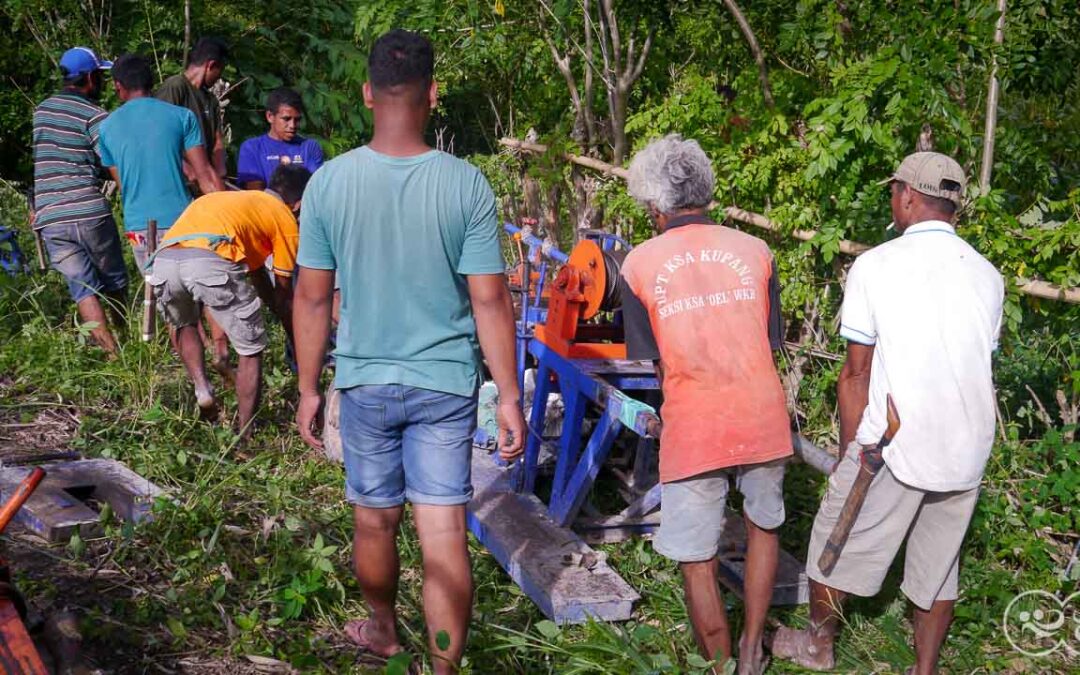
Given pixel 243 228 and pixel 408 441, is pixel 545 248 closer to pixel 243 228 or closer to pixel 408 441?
pixel 243 228

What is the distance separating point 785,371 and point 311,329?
130 inches

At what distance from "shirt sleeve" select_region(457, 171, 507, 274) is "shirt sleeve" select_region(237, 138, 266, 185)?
166 inches

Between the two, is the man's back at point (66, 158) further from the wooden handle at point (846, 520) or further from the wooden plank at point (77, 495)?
the wooden handle at point (846, 520)

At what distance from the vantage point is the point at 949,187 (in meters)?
A: 3.39

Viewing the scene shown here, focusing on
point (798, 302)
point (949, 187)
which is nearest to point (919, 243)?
point (949, 187)

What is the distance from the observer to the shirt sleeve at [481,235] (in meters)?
3.14

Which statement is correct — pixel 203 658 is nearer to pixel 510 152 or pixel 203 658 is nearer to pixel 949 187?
pixel 949 187

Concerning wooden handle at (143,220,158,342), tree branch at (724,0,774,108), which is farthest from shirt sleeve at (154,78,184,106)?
tree branch at (724,0,774,108)

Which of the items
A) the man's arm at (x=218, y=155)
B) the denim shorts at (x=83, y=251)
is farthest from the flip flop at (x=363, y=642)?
the man's arm at (x=218, y=155)

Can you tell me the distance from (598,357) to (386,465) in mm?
1574

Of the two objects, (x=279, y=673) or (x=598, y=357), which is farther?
(x=598, y=357)

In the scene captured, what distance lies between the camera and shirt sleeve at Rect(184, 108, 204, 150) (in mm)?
6133

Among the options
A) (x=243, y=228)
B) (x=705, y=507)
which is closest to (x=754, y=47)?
(x=243, y=228)

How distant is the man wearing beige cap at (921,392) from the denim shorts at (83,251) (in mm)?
4897
